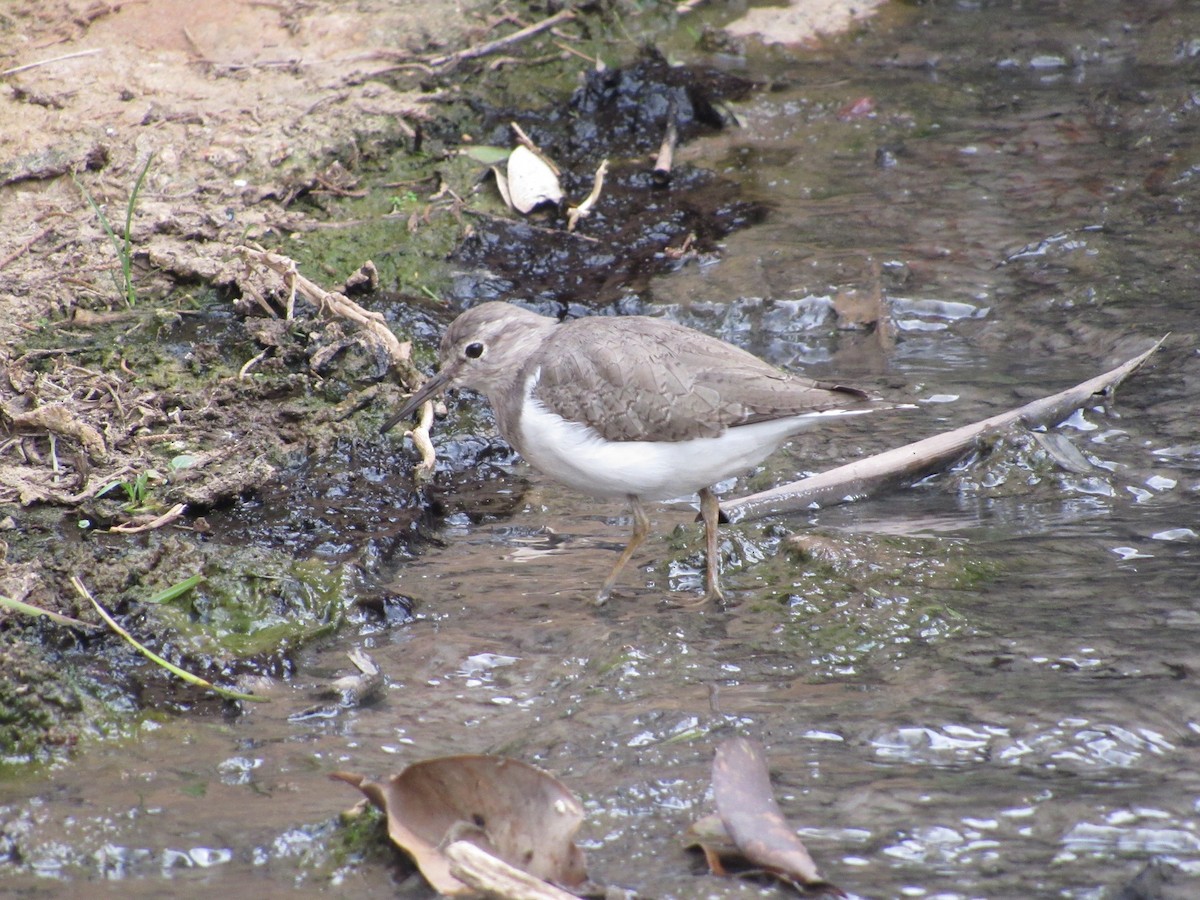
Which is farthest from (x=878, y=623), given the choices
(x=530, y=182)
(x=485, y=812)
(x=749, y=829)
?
(x=530, y=182)

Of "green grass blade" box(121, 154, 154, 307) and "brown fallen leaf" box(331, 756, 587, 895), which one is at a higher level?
"green grass blade" box(121, 154, 154, 307)

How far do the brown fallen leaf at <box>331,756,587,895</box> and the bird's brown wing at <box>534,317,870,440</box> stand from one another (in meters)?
1.94

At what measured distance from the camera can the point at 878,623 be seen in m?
4.48

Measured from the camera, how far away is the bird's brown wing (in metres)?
4.90

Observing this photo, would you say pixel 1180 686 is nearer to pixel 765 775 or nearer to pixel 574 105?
pixel 765 775

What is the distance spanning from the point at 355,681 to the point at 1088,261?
498cm

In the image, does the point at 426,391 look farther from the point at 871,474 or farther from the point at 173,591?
the point at 871,474

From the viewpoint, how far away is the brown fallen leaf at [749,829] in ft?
10.0

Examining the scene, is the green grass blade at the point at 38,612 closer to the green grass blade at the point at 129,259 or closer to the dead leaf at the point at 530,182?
the green grass blade at the point at 129,259

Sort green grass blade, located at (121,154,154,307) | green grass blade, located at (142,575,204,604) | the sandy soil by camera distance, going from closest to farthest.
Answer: green grass blade, located at (142,575,204,604) → green grass blade, located at (121,154,154,307) → the sandy soil

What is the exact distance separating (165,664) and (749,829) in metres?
2.12

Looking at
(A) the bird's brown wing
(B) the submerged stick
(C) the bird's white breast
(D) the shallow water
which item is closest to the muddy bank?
(D) the shallow water

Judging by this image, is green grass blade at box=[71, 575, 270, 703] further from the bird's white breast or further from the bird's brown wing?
the bird's brown wing

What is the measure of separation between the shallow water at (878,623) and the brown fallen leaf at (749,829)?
0.25ft
